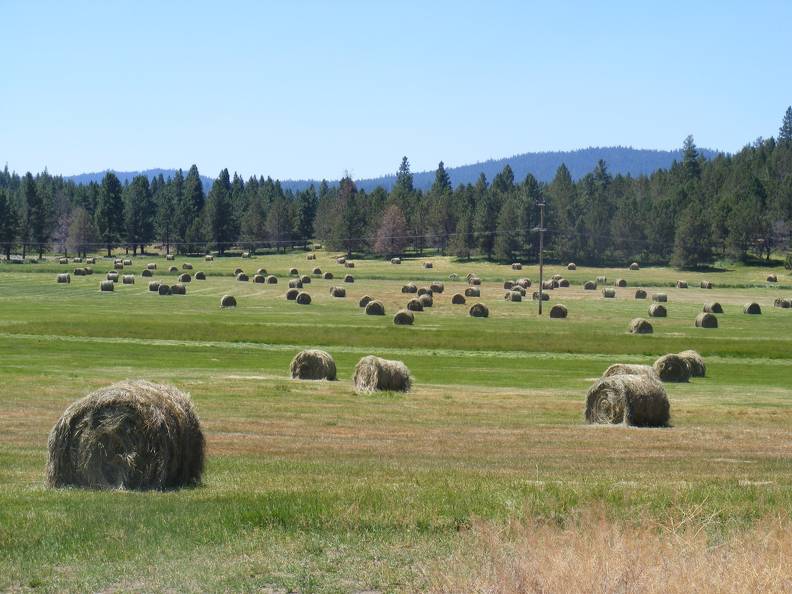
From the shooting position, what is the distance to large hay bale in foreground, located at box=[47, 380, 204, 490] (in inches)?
639

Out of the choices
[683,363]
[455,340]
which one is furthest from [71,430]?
[455,340]

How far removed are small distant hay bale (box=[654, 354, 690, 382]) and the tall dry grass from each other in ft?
114

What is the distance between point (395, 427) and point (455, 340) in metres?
36.2

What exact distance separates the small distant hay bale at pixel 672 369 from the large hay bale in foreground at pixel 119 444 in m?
31.9

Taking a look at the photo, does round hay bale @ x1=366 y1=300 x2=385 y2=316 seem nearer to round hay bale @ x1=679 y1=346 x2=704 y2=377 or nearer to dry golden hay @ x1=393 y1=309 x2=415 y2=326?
dry golden hay @ x1=393 y1=309 x2=415 y2=326

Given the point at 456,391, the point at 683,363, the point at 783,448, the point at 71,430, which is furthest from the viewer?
the point at 683,363

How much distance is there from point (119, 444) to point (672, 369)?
1286 inches

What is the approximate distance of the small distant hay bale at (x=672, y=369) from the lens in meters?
45.2

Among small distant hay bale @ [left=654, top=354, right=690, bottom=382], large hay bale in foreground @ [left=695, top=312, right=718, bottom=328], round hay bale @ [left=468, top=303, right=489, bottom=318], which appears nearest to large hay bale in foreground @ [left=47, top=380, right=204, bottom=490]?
small distant hay bale @ [left=654, top=354, right=690, bottom=382]

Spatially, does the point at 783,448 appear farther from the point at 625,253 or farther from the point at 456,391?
the point at 625,253

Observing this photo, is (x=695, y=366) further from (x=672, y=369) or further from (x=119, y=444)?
(x=119, y=444)

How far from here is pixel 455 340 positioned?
211 ft

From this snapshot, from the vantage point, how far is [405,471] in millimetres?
18672

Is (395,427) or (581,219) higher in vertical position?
(581,219)
